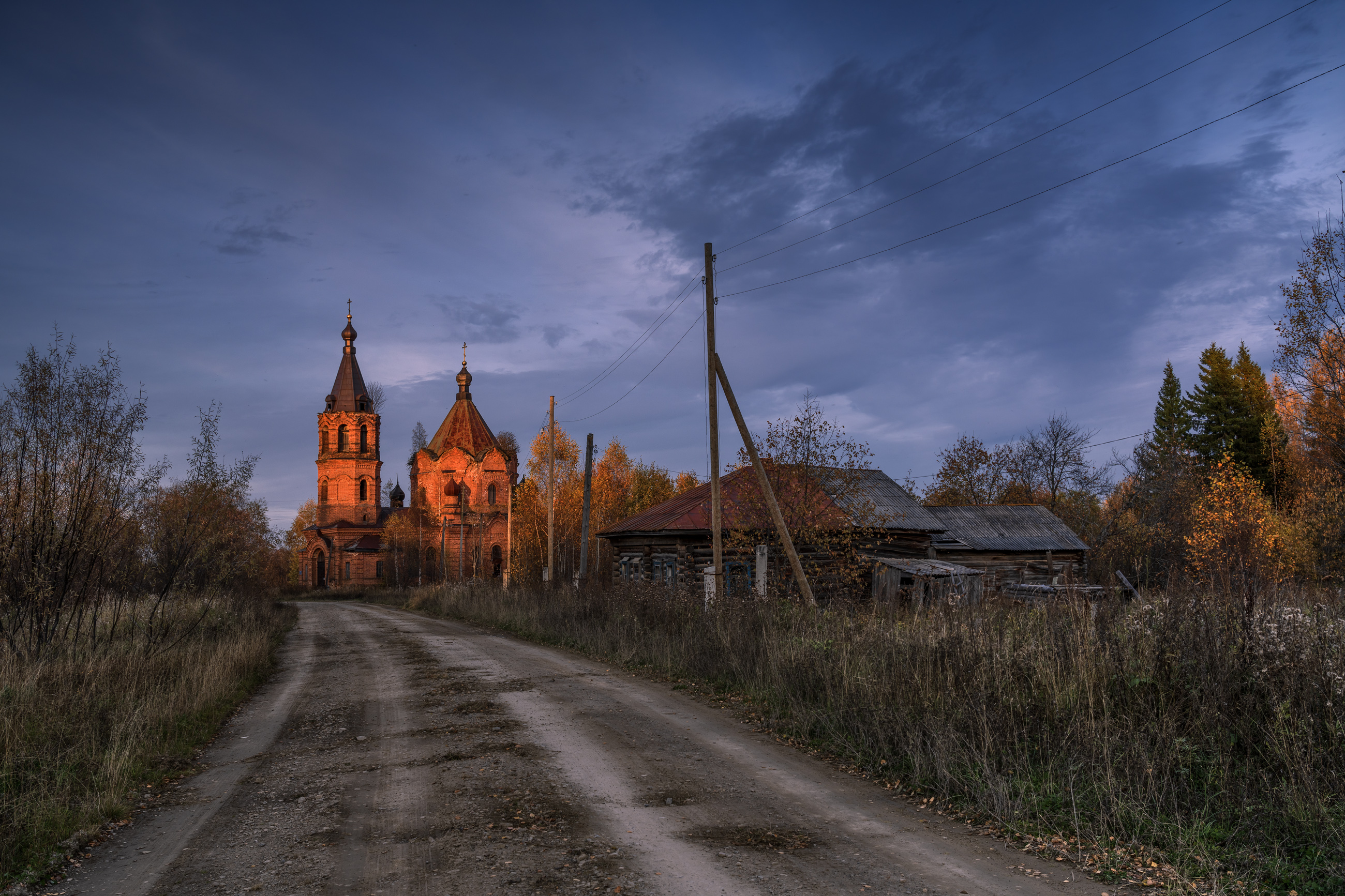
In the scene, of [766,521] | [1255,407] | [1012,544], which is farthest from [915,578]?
[1255,407]

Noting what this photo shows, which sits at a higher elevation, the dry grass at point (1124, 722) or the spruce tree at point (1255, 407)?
the spruce tree at point (1255, 407)

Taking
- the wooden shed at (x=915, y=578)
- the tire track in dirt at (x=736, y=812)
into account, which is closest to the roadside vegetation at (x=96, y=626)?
the tire track in dirt at (x=736, y=812)

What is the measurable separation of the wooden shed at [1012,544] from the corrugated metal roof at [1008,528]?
0.07ft

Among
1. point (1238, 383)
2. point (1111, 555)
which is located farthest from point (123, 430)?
point (1238, 383)

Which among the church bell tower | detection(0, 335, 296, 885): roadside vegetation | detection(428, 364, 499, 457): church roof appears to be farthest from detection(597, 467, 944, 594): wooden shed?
the church bell tower

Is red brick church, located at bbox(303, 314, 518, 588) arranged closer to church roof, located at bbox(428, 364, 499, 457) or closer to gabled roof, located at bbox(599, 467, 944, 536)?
church roof, located at bbox(428, 364, 499, 457)

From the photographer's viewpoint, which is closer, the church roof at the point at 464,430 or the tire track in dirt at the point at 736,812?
the tire track in dirt at the point at 736,812

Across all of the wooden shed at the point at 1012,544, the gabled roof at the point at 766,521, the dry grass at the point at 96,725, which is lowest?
the dry grass at the point at 96,725

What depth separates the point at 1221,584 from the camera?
21.4 feet

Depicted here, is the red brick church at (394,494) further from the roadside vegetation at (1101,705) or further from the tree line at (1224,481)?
the roadside vegetation at (1101,705)

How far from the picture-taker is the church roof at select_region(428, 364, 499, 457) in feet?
205

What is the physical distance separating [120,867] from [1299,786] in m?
7.01

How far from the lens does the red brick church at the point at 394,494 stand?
60.4 meters

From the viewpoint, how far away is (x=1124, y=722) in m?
5.72
